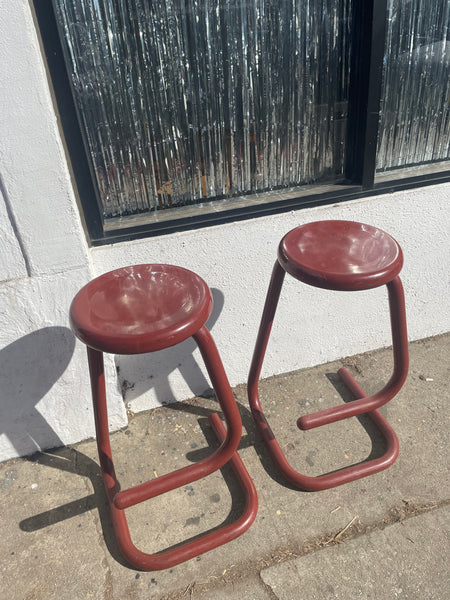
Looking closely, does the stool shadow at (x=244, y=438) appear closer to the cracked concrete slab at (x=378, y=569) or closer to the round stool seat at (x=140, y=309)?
the cracked concrete slab at (x=378, y=569)

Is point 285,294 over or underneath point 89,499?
over

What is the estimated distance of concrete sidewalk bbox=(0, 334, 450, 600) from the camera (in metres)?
1.73

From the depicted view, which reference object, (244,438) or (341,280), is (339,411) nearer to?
(244,438)

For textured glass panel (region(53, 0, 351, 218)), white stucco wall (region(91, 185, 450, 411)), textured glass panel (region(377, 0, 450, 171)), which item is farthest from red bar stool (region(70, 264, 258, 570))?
textured glass panel (region(377, 0, 450, 171))

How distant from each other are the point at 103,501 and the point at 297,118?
2.04 m

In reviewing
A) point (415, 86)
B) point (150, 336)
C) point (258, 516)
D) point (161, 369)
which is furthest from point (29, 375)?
point (415, 86)

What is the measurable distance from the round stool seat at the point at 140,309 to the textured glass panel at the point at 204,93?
62 cm

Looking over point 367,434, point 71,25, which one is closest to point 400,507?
point 367,434

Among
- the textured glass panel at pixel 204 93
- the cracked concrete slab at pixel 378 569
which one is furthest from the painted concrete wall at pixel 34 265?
the cracked concrete slab at pixel 378 569

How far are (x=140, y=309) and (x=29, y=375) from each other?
908 millimetres

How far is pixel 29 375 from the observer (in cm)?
206

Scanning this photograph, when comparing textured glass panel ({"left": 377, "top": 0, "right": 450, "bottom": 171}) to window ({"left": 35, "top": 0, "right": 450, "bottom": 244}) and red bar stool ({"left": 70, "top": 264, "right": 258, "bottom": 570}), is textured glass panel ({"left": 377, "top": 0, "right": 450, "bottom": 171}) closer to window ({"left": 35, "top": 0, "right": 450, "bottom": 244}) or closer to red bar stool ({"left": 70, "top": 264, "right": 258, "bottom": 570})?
window ({"left": 35, "top": 0, "right": 450, "bottom": 244})

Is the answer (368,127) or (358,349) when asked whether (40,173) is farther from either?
(358,349)

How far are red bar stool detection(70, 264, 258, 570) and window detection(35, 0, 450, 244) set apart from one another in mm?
508
